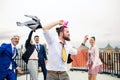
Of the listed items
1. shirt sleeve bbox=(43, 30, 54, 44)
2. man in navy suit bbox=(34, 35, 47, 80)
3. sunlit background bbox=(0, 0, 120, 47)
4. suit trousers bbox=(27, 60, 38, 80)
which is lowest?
suit trousers bbox=(27, 60, 38, 80)

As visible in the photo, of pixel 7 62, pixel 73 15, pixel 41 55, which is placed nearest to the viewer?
pixel 7 62

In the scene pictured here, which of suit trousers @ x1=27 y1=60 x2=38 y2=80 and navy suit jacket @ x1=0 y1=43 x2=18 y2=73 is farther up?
navy suit jacket @ x1=0 y1=43 x2=18 y2=73

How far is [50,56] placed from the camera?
3506 mm

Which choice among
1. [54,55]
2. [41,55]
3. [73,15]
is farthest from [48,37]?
[73,15]

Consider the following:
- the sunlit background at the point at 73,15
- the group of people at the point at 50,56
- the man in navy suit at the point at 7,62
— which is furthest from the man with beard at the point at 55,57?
the sunlit background at the point at 73,15

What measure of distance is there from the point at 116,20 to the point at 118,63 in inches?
36.1

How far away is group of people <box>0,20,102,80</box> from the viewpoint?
348cm

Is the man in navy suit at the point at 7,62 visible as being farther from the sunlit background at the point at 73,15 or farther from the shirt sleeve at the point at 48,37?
the shirt sleeve at the point at 48,37

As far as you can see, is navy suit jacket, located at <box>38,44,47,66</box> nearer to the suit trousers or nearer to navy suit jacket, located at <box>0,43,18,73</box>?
the suit trousers

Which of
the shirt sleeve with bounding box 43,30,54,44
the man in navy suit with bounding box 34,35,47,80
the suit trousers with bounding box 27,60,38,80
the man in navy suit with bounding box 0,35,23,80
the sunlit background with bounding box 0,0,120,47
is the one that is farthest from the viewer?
the sunlit background with bounding box 0,0,120,47

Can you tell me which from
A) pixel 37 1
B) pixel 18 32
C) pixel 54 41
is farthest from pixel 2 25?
pixel 54 41

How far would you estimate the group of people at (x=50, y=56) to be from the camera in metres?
3.48

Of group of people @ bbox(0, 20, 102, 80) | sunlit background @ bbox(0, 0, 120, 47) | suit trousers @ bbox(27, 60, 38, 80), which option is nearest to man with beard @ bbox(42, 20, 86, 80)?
group of people @ bbox(0, 20, 102, 80)

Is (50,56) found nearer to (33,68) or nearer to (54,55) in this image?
(54,55)
